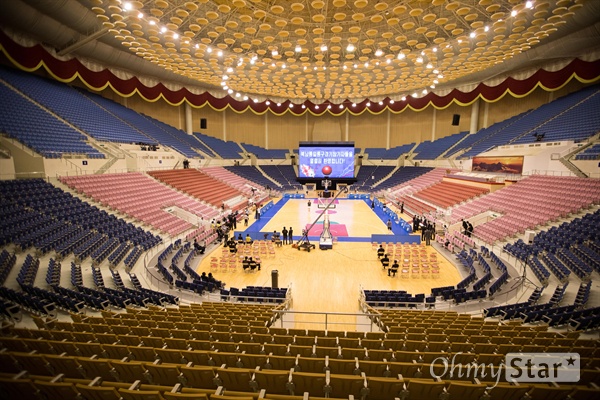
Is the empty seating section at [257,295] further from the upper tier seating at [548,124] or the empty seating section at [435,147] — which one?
the empty seating section at [435,147]

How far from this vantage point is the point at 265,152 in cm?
4272

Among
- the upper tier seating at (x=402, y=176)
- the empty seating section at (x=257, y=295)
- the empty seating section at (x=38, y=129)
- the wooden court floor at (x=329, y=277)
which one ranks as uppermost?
the empty seating section at (x=38, y=129)

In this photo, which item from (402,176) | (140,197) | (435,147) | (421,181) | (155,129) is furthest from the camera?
(435,147)

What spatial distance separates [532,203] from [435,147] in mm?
21657

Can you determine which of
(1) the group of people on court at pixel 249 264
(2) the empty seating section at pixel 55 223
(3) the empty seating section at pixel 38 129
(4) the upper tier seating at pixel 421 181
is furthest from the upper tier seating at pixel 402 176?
(3) the empty seating section at pixel 38 129

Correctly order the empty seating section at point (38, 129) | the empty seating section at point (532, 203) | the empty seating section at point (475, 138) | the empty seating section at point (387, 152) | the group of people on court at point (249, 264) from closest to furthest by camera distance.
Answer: the group of people on court at point (249, 264) < the empty seating section at point (532, 203) < the empty seating section at point (38, 129) < the empty seating section at point (475, 138) < the empty seating section at point (387, 152)

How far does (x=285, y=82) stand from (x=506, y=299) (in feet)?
52.2

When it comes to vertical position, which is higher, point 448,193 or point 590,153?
point 590,153

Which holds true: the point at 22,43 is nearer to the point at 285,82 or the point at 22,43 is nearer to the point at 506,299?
the point at 285,82

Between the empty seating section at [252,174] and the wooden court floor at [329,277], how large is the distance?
2066 centimetres

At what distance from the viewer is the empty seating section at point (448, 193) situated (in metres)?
22.3

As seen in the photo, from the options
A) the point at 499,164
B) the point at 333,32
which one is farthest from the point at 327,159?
the point at 333,32

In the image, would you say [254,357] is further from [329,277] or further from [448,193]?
[448,193]

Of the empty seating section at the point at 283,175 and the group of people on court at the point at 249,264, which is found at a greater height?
the empty seating section at the point at 283,175
